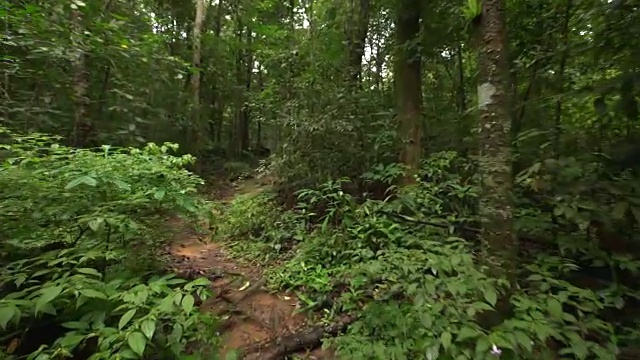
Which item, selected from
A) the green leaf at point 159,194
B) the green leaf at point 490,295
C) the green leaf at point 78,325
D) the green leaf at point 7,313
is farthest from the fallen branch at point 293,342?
the green leaf at point 7,313

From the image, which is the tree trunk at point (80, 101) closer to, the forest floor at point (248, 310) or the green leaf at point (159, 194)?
the forest floor at point (248, 310)

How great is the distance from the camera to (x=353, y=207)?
4.88 meters

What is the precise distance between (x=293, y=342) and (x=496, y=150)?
229 centimetres

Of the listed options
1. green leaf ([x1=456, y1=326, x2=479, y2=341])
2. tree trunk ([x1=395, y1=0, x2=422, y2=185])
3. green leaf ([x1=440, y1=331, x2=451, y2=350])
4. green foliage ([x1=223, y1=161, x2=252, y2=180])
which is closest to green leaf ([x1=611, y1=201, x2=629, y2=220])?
green leaf ([x1=456, y1=326, x2=479, y2=341])

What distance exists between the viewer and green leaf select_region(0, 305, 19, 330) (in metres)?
2.04

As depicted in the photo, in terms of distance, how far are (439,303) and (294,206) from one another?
3.88 m

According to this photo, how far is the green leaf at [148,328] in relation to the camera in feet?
6.91

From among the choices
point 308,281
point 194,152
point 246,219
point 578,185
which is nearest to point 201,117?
point 194,152

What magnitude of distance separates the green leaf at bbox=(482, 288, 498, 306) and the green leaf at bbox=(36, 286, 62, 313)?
2593mm

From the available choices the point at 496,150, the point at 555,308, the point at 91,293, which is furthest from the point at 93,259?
the point at 555,308

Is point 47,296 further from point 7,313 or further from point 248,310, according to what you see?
point 248,310

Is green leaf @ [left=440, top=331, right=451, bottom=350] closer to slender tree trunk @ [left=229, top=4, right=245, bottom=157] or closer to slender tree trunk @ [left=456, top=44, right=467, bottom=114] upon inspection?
slender tree trunk @ [left=456, top=44, right=467, bottom=114]

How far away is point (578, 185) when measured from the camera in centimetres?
286

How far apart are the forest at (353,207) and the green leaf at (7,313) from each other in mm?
13
